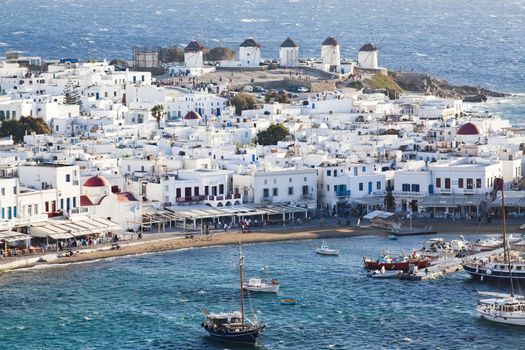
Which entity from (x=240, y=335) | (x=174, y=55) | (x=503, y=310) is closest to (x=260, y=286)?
(x=240, y=335)

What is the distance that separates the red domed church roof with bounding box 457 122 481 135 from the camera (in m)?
93.6

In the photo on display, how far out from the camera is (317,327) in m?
60.3

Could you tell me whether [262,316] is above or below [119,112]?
below

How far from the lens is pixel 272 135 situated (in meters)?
95.8

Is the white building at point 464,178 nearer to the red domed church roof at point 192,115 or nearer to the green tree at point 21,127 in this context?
the red domed church roof at point 192,115

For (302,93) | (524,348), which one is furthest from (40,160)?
(302,93)

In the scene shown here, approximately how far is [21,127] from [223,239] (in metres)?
24.3

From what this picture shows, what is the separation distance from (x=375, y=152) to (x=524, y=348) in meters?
30.8

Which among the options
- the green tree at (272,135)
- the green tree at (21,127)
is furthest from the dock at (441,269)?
the green tree at (21,127)

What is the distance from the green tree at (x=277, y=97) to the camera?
11469 centimetres

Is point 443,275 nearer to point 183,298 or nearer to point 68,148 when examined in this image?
point 183,298

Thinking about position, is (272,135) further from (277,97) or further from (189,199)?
(277,97)

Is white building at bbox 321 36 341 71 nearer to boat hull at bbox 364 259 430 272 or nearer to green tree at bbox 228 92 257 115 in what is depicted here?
green tree at bbox 228 92 257 115

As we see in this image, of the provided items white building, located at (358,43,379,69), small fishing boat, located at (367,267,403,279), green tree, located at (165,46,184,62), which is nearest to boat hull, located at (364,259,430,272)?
small fishing boat, located at (367,267,403,279)
